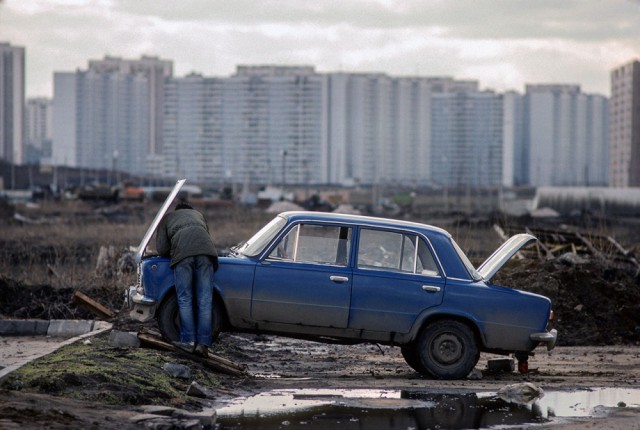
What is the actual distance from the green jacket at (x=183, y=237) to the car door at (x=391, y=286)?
153cm

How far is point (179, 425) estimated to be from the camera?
923 cm

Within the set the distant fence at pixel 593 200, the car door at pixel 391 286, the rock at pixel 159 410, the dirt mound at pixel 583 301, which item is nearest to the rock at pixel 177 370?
the rock at pixel 159 410

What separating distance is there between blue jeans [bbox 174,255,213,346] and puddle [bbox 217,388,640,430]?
4.62ft

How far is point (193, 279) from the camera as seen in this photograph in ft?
42.3

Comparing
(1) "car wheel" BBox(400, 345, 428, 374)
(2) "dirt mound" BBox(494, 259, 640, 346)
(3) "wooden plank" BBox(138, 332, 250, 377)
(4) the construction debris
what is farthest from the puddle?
(4) the construction debris

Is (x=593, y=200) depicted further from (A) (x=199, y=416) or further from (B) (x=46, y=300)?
(A) (x=199, y=416)

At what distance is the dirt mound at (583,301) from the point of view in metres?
19.0

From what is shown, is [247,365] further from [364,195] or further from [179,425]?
[364,195]

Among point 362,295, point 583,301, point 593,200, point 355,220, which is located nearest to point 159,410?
point 362,295

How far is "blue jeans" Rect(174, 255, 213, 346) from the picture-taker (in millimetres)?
12727

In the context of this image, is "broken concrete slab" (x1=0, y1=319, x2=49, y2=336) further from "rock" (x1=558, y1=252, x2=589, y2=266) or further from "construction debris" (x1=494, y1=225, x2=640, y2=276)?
"construction debris" (x1=494, y1=225, x2=640, y2=276)

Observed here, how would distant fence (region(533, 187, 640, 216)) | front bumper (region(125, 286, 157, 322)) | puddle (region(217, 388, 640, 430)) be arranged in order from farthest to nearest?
distant fence (region(533, 187, 640, 216)) → front bumper (region(125, 286, 157, 322)) → puddle (region(217, 388, 640, 430))

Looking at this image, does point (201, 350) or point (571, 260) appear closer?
point (201, 350)

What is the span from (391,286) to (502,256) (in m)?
1.39
